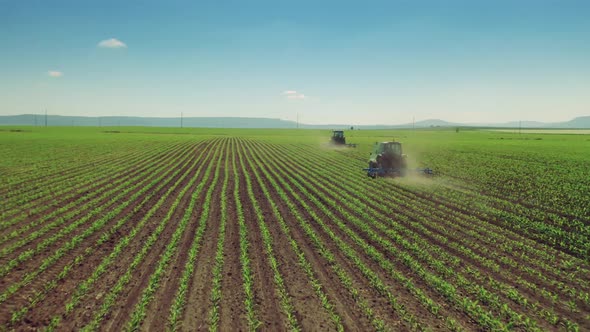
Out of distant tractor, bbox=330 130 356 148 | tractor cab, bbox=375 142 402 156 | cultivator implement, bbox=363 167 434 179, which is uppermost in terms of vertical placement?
distant tractor, bbox=330 130 356 148

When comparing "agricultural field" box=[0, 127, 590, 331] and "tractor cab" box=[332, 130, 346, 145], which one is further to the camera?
"tractor cab" box=[332, 130, 346, 145]

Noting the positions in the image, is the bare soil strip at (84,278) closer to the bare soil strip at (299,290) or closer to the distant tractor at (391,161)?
the bare soil strip at (299,290)

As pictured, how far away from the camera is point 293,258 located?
8.32 meters

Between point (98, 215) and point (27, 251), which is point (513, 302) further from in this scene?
point (98, 215)

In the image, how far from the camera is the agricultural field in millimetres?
5852

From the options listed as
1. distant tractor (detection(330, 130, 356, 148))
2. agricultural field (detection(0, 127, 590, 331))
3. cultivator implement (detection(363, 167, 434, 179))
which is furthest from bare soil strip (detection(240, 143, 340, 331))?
distant tractor (detection(330, 130, 356, 148))

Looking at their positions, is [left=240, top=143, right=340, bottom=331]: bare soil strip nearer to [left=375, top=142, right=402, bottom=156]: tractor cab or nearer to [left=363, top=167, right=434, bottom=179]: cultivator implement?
[left=363, top=167, right=434, bottom=179]: cultivator implement

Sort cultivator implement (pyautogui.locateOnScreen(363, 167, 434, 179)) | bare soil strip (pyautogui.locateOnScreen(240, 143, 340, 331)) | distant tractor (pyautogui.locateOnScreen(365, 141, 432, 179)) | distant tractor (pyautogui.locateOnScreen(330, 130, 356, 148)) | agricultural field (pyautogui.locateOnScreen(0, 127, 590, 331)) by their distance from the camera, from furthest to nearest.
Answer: distant tractor (pyautogui.locateOnScreen(330, 130, 356, 148)), distant tractor (pyautogui.locateOnScreen(365, 141, 432, 179)), cultivator implement (pyautogui.locateOnScreen(363, 167, 434, 179)), agricultural field (pyautogui.locateOnScreen(0, 127, 590, 331)), bare soil strip (pyautogui.locateOnScreen(240, 143, 340, 331))

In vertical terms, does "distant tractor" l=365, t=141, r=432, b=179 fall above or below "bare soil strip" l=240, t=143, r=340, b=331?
above

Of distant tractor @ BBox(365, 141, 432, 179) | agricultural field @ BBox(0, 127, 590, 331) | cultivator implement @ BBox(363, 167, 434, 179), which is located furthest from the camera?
distant tractor @ BBox(365, 141, 432, 179)

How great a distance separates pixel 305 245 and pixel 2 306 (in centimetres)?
667

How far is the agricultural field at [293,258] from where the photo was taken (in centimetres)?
585

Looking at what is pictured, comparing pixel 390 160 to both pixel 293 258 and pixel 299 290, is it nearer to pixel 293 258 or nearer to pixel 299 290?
pixel 293 258

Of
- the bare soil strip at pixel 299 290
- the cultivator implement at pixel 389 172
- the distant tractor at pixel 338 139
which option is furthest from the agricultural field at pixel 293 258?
the distant tractor at pixel 338 139
